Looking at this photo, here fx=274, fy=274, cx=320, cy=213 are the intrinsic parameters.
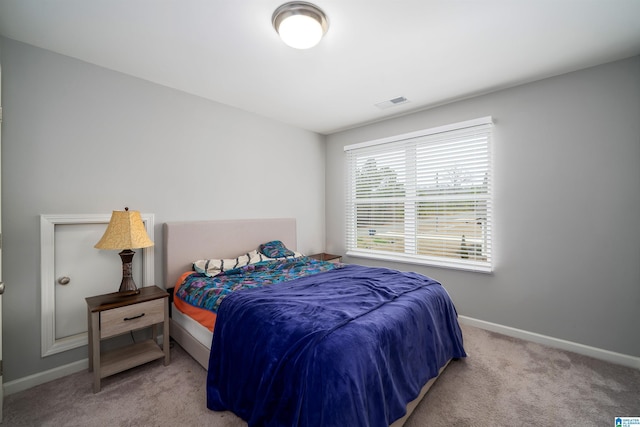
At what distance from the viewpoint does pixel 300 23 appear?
69.1 inches

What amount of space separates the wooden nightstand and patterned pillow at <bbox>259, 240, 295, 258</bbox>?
3.90ft

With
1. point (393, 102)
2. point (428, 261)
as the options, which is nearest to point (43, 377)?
point (428, 261)

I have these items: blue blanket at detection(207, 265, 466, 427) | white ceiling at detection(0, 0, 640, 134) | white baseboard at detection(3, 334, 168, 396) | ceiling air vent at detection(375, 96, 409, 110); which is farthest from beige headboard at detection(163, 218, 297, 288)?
ceiling air vent at detection(375, 96, 409, 110)

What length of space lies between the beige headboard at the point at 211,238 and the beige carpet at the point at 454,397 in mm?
878

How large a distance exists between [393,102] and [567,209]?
2.01m

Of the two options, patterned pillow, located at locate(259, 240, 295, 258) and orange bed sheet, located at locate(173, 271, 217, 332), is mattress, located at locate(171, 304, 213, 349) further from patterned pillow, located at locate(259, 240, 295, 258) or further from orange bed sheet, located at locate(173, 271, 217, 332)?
patterned pillow, located at locate(259, 240, 295, 258)

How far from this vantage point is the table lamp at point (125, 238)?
207 cm

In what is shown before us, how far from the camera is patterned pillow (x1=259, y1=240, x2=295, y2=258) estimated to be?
323 cm

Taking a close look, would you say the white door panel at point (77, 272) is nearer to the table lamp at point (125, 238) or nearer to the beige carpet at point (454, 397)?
the table lamp at point (125, 238)

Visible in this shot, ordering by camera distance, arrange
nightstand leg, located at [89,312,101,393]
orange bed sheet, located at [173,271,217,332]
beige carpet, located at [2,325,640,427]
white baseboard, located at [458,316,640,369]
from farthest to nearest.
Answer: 1. white baseboard, located at [458,316,640,369]
2. orange bed sheet, located at [173,271,217,332]
3. nightstand leg, located at [89,312,101,393]
4. beige carpet, located at [2,325,640,427]

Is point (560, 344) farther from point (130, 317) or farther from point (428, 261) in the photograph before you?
point (130, 317)

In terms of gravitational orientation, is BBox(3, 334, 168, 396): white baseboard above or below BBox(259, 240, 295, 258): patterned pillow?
below

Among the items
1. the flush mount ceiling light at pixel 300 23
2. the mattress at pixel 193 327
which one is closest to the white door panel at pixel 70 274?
the mattress at pixel 193 327

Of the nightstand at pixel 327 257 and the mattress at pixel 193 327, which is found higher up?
the nightstand at pixel 327 257
